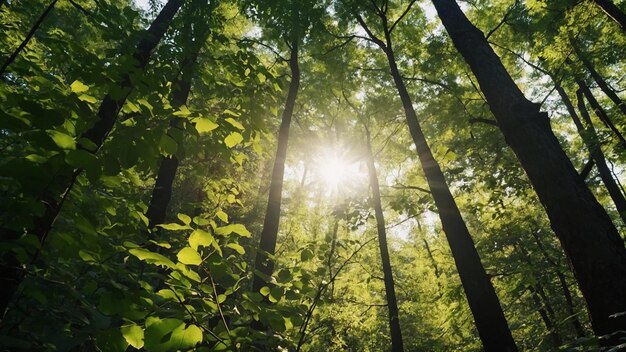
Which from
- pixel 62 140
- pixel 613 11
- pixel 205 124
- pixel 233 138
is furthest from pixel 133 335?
pixel 613 11

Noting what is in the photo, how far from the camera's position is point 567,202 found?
265 cm

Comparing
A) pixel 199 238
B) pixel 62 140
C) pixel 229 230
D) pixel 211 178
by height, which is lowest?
pixel 199 238

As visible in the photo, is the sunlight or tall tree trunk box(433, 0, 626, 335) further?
the sunlight

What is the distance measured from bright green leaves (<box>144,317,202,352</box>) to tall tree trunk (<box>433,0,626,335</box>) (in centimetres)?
256

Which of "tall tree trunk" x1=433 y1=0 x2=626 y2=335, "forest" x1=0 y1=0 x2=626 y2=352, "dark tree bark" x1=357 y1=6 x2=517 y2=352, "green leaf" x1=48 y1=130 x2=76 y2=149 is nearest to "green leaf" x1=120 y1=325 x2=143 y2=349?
"forest" x1=0 y1=0 x2=626 y2=352

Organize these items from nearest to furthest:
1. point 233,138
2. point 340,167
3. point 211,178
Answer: point 233,138 → point 211,178 → point 340,167

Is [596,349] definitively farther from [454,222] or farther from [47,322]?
[454,222]

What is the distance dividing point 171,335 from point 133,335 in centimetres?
23

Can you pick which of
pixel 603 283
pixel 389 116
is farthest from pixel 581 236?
pixel 389 116

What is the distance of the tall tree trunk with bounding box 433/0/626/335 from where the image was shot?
2.33 meters

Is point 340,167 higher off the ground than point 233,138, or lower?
higher

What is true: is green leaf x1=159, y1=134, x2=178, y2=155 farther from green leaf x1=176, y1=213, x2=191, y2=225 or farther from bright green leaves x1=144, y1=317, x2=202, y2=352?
bright green leaves x1=144, y1=317, x2=202, y2=352

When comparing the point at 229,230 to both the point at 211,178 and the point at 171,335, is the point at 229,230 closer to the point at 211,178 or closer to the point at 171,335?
the point at 171,335

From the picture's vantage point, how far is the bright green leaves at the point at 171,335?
50.0 inches
